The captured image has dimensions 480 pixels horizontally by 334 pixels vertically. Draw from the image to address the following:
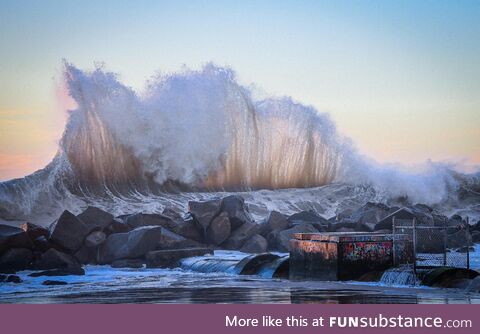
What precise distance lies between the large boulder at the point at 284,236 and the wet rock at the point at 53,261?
3.28m

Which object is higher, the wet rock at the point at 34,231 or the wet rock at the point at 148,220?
the wet rock at the point at 148,220

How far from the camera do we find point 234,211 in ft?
40.5

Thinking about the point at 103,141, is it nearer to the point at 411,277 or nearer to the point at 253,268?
the point at 253,268

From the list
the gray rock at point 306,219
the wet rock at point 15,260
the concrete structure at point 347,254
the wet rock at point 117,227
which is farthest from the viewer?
the gray rock at point 306,219

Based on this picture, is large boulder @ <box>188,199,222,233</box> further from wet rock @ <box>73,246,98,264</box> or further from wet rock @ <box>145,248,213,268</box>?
wet rock @ <box>73,246,98,264</box>

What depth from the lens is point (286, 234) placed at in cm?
1223

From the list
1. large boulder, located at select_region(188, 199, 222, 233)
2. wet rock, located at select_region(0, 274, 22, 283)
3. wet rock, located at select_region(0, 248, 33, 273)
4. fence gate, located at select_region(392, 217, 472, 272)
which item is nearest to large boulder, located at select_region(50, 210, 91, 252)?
wet rock, located at select_region(0, 248, 33, 273)

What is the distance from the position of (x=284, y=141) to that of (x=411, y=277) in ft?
43.8

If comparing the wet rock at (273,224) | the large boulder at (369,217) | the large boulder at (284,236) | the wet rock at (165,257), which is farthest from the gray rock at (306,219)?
the wet rock at (165,257)

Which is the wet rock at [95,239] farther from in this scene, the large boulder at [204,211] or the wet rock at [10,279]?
the wet rock at [10,279]

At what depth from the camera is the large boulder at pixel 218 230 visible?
40.1 ft

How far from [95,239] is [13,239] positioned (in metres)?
1.24

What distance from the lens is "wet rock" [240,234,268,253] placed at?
1202 cm

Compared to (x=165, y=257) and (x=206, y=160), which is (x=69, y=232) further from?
(x=206, y=160)
